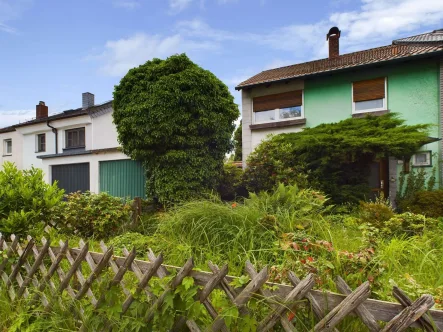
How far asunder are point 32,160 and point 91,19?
18.6m

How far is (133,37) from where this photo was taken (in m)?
8.59

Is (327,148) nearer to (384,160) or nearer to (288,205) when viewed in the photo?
(384,160)

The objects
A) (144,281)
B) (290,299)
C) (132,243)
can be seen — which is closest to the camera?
(290,299)

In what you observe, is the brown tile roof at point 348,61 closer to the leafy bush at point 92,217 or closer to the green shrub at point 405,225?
the green shrub at point 405,225

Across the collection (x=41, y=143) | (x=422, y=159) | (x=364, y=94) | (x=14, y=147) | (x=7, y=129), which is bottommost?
(x=422, y=159)

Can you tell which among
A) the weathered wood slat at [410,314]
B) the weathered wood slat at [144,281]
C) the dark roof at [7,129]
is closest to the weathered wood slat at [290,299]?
the weathered wood slat at [410,314]

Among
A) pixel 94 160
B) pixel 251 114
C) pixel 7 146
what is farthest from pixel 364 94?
pixel 7 146

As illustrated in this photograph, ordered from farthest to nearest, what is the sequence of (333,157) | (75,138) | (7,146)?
(7,146)
(75,138)
(333,157)

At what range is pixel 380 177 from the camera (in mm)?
10547

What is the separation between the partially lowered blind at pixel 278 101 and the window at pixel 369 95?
201 cm

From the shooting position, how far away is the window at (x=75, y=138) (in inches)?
747

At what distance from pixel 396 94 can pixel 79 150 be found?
1663cm

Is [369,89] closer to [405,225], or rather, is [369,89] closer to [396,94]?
[396,94]

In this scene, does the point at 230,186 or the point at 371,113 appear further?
the point at 371,113
